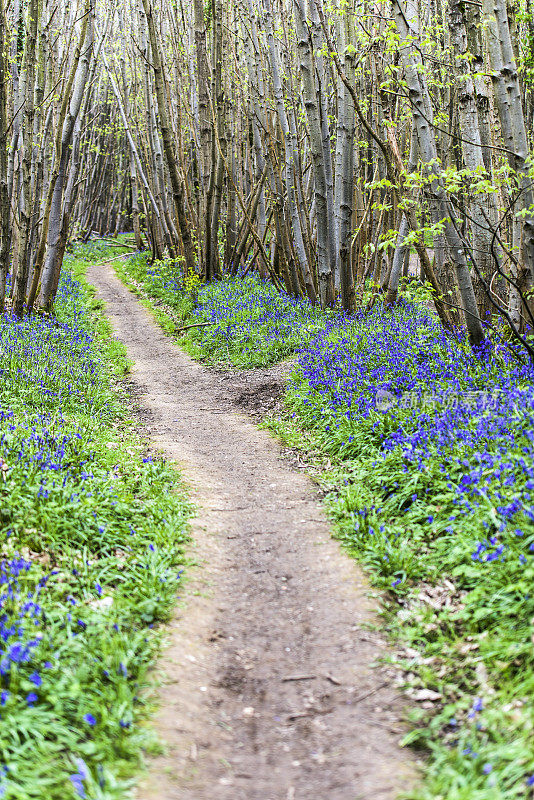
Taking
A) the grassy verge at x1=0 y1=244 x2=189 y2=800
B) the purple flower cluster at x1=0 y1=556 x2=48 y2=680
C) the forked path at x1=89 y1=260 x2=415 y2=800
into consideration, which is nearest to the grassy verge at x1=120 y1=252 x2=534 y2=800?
the forked path at x1=89 y1=260 x2=415 y2=800

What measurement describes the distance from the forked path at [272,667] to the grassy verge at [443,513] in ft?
0.73

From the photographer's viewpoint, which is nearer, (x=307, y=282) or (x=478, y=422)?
(x=478, y=422)

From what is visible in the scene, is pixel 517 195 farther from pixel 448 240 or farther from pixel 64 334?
pixel 64 334

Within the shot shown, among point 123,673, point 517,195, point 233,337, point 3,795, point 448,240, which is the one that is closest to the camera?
point 3,795

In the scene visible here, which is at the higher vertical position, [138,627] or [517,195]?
[517,195]

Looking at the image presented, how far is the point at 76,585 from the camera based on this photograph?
13.2 ft

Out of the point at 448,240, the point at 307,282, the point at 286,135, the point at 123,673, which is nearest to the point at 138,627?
the point at 123,673

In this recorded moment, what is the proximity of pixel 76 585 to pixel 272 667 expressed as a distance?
1450mm

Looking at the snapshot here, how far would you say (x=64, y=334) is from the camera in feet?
34.5

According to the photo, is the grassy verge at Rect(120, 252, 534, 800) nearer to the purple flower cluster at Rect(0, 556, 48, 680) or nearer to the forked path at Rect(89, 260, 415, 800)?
the forked path at Rect(89, 260, 415, 800)

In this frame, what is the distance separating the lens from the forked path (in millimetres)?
2688

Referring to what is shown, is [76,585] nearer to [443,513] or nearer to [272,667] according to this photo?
[272,667]

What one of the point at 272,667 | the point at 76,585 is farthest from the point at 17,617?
the point at 272,667

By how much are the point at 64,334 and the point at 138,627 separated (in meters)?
7.77
